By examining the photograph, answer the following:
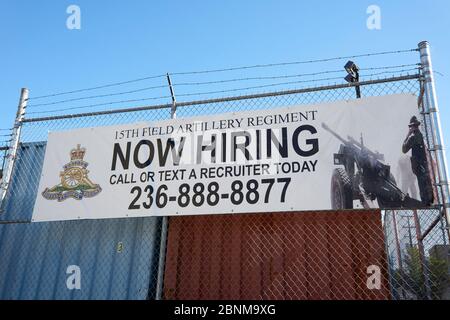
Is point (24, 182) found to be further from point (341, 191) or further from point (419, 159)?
point (419, 159)

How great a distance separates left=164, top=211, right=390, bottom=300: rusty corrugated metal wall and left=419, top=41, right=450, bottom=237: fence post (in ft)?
2.78

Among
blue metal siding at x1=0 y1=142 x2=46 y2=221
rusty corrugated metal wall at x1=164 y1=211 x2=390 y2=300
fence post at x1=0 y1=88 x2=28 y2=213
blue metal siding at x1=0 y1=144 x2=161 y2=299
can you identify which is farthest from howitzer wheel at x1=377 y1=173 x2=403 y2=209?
fence post at x1=0 y1=88 x2=28 y2=213

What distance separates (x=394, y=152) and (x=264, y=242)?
1.97 meters

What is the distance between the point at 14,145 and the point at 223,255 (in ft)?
12.8

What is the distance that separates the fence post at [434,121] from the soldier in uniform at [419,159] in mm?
111

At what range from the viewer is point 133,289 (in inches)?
218

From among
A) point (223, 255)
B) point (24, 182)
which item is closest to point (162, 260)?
point (223, 255)

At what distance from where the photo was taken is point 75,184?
5.96m

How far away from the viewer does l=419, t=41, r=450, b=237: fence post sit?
4.32 m

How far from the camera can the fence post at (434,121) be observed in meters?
4.32

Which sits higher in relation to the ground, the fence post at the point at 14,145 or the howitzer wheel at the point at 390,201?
the fence post at the point at 14,145

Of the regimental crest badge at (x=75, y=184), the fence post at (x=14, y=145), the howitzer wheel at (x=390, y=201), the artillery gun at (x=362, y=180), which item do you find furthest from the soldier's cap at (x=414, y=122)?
the fence post at (x=14, y=145)

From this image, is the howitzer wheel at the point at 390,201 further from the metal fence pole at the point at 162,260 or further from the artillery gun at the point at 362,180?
the metal fence pole at the point at 162,260
